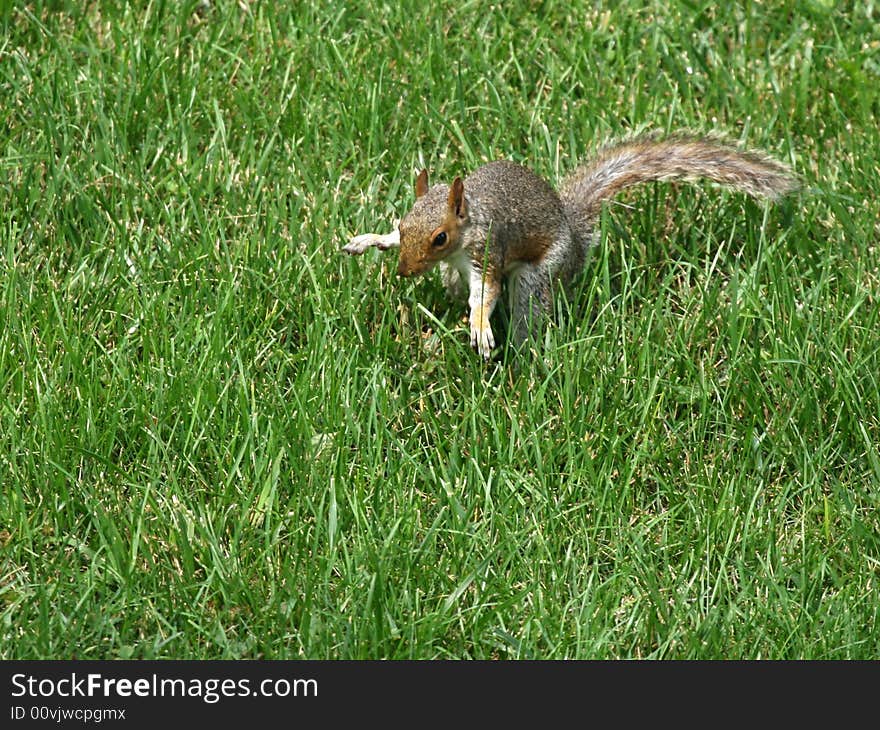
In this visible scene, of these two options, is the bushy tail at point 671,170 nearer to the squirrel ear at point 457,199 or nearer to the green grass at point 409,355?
the green grass at point 409,355

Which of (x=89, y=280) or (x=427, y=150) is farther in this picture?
(x=427, y=150)

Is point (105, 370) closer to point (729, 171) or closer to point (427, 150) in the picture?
point (427, 150)

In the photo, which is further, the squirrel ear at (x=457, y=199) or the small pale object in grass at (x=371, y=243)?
the small pale object in grass at (x=371, y=243)

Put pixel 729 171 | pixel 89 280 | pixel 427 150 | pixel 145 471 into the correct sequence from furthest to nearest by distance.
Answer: pixel 427 150, pixel 729 171, pixel 89 280, pixel 145 471

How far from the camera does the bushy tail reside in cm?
405

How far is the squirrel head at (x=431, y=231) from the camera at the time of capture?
362 centimetres

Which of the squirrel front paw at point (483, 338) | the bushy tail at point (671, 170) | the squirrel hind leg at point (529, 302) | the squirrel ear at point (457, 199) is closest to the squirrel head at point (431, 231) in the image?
the squirrel ear at point (457, 199)

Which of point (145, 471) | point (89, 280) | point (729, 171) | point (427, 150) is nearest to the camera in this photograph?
point (145, 471)

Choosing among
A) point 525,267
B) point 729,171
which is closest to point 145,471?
point 525,267

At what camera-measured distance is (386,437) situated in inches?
136

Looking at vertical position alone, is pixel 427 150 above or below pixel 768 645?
above

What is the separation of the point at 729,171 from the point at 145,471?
6.31 ft

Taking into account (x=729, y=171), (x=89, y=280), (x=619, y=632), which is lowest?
(x=619, y=632)

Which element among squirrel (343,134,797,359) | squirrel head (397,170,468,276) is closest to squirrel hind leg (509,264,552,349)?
squirrel (343,134,797,359)
